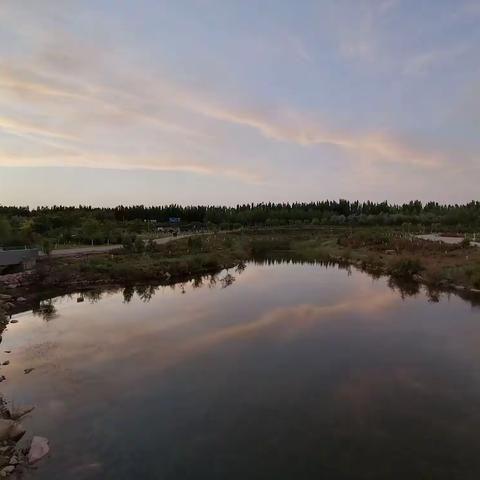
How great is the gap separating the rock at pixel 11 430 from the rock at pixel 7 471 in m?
1.32

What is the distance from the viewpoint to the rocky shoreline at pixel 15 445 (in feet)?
29.6

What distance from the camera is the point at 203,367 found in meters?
14.9

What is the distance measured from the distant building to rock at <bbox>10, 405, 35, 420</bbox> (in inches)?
781

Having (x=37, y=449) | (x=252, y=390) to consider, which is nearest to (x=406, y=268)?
(x=252, y=390)

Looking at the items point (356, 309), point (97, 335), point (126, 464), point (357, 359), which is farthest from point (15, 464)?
point (356, 309)

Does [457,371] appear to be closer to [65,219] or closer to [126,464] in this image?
[126,464]

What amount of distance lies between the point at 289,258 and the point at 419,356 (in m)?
33.3

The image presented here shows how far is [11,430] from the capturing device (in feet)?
34.0

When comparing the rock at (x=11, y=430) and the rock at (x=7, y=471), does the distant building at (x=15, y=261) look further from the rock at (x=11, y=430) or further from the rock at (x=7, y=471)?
the rock at (x=7, y=471)

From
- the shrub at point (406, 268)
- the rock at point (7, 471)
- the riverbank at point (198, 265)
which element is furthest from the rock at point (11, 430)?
the shrub at point (406, 268)

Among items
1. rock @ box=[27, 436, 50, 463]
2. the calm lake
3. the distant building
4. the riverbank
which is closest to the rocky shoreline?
rock @ box=[27, 436, 50, 463]

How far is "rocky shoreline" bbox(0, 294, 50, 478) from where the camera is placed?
29.6ft

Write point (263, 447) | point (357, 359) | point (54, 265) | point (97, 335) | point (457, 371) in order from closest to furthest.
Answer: point (263, 447)
point (457, 371)
point (357, 359)
point (97, 335)
point (54, 265)

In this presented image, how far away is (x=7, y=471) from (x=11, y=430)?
1.71 m
